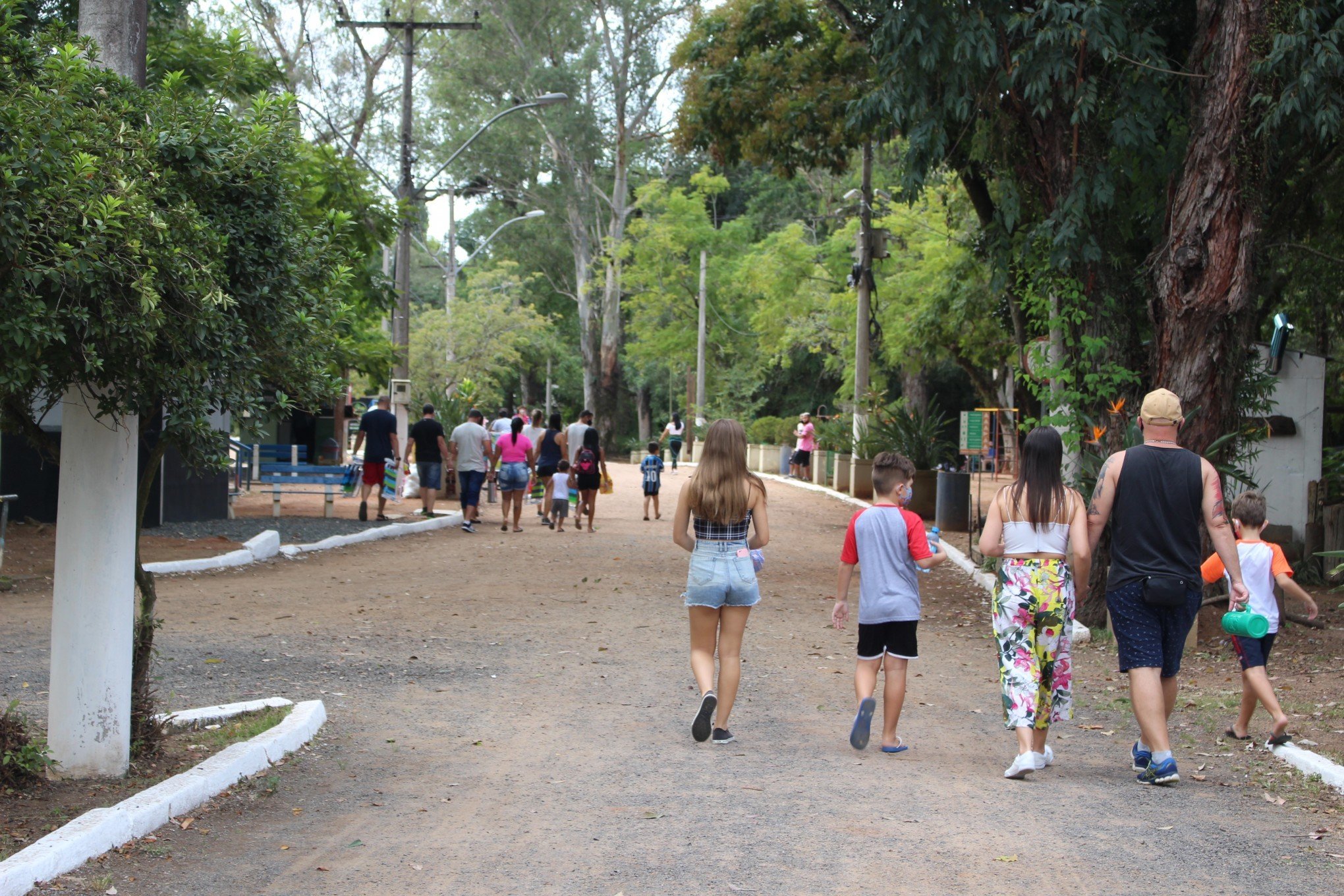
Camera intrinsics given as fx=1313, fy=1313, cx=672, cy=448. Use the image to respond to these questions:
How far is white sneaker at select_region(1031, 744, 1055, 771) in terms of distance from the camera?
655 centimetres

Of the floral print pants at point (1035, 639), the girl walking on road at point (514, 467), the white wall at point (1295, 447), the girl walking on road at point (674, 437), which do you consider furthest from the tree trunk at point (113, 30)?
the girl walking on road at point (674, 437)

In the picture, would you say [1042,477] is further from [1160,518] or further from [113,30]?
[113,30]

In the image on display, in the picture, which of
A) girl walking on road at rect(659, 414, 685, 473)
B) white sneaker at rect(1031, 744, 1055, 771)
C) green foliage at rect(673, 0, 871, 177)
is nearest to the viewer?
white sneaker at rect(1031, 744, 1055, 771)

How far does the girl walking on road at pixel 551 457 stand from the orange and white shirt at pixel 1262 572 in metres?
13.4

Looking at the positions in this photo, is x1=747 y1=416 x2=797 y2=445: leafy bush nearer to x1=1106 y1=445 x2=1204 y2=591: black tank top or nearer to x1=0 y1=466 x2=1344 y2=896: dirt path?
x1=0 y1=466 x2=1344 y2=896: dirt path

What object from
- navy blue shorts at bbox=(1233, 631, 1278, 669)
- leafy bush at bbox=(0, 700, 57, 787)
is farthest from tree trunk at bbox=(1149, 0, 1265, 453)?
leafy bush at bbox=(0, 700, 57, 787)

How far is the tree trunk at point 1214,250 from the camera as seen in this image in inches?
412

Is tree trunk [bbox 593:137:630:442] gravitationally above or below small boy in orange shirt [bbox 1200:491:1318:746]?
above

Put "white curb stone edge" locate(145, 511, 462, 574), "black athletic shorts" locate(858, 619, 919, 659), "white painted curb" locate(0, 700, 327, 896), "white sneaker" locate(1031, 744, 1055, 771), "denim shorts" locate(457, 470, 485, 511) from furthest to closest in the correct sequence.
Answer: "denim shorts" locate(457, 470, 485, 511), "white curb stone edge" locate(145, 511, 462, 574), "black athletic shorts" locate(858, 619, 919, 659), "white sneaker" locate(1031, 744, 1055, 771), "white painted curb" locate(0, 700, 327, 896)

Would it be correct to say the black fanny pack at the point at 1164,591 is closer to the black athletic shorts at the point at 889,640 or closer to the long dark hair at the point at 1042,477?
the long dark hair at the point at 1042,477

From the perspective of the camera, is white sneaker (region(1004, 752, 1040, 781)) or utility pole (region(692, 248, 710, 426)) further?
utility pole (region(692, 248, 710, 426))

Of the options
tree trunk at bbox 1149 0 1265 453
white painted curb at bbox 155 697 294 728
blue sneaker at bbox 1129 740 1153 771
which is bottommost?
white painted curb at bbox 155 697 294 728

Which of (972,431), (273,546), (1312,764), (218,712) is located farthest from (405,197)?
(1312,764)

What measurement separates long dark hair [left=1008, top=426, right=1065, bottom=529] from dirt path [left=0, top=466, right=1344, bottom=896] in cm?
130
